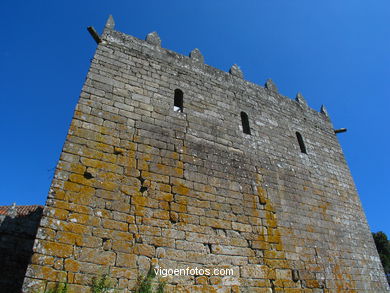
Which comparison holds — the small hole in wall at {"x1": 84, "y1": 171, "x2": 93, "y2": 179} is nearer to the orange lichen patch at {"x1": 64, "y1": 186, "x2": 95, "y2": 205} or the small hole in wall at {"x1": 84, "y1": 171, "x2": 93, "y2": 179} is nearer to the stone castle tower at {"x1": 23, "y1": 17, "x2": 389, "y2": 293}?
the stone castle tower at {"x1": 23, "y1": 17, "x2": 389, "y2": 293}

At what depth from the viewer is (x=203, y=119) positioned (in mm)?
6180

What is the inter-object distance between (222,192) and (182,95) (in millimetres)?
2502

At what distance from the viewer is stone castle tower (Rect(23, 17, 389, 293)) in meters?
3.94

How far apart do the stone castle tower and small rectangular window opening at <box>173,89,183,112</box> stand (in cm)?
4

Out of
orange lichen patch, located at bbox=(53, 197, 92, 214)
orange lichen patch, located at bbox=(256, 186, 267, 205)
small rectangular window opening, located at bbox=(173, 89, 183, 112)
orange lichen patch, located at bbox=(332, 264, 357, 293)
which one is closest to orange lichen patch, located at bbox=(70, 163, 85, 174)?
orange lichen patch, located at bbox=(53, 197, 92, 214)

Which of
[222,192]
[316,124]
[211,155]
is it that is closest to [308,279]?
[222,192]

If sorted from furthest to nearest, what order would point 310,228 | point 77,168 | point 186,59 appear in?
point 186,59, point 310,228, point 77,168

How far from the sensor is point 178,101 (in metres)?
6.32

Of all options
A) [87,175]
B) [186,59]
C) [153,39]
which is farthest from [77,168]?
[186,59]

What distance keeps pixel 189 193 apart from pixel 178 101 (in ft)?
7.79

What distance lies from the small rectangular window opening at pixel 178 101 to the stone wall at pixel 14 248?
4846 mm

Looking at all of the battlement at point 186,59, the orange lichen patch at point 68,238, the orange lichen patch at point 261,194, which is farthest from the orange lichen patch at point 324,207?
the orange lichen patch at point 68,238

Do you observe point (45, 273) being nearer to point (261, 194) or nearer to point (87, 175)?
point (87, 175)

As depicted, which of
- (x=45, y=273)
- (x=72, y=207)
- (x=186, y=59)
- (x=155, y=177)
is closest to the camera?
(x=45, y=273)
